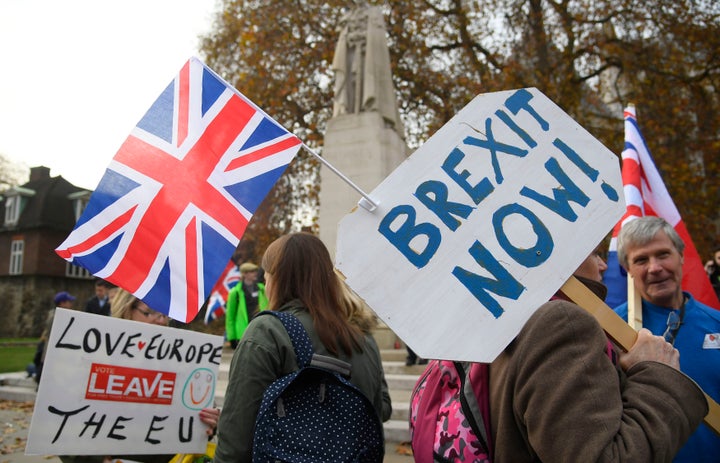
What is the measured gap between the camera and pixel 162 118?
2143mm

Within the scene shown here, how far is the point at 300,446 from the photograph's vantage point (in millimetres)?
1648

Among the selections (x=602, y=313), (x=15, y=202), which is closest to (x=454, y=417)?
(x=602, y=313)

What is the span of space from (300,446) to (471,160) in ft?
3.15

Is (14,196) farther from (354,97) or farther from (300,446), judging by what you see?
(300,446)

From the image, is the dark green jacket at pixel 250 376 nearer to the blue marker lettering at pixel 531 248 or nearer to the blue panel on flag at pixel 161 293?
the blue panel on flag at pixel 161 293

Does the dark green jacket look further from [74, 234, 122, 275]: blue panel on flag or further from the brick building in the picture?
the brick building

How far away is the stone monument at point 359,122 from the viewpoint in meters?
9.26

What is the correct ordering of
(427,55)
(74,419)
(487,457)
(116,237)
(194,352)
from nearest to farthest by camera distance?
(487,457), (116,237), (74,419), (194,352), (427,55)

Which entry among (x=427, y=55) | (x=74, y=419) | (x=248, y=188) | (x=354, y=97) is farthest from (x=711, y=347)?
(x=427, y=55)

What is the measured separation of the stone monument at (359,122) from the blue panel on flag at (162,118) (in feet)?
22.3

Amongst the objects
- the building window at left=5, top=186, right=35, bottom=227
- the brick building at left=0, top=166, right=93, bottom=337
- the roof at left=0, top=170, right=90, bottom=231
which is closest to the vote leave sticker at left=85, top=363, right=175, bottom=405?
the brick building at left=0, top=166, right=93, bottom=337

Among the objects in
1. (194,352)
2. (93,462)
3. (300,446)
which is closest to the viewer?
(300,446)

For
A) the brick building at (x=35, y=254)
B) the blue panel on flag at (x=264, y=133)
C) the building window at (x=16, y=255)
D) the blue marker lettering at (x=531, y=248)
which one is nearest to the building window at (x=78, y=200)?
the brick building at (x=35, y=254)

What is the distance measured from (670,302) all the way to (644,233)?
1.00 ft
